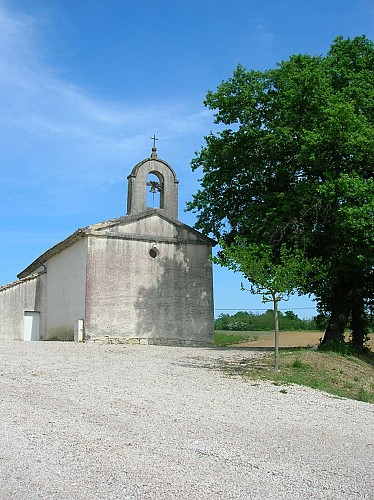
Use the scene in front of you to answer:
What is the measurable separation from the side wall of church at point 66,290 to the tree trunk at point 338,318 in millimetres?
9801

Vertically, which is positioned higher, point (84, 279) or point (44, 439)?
point (84, 279)

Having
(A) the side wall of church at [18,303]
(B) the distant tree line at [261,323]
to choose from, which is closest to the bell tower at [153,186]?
(A) the side wall of church at [18,303]

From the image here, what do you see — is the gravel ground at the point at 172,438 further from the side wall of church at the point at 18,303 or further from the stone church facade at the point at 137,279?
the side wall of church at the point at 18,303

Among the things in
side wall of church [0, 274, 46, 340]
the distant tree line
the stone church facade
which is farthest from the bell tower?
the distant tree line

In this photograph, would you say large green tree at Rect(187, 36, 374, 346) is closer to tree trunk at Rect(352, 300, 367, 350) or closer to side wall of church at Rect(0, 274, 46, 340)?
tree trunk at Rect(352, 300, 367, 350)

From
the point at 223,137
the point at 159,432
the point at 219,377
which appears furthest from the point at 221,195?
the point at 159,432

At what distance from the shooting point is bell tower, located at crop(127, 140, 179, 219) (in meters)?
24.8

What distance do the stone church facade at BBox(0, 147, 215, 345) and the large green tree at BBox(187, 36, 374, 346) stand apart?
1.59m

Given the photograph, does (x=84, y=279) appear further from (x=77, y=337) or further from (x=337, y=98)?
(x=337, y=98)

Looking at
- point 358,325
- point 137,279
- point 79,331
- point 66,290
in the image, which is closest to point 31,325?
point 66,290

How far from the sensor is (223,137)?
23.1 meters

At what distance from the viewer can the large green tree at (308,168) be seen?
19.0m

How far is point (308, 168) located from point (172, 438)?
15.2m

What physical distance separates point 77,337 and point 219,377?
9635 mm
